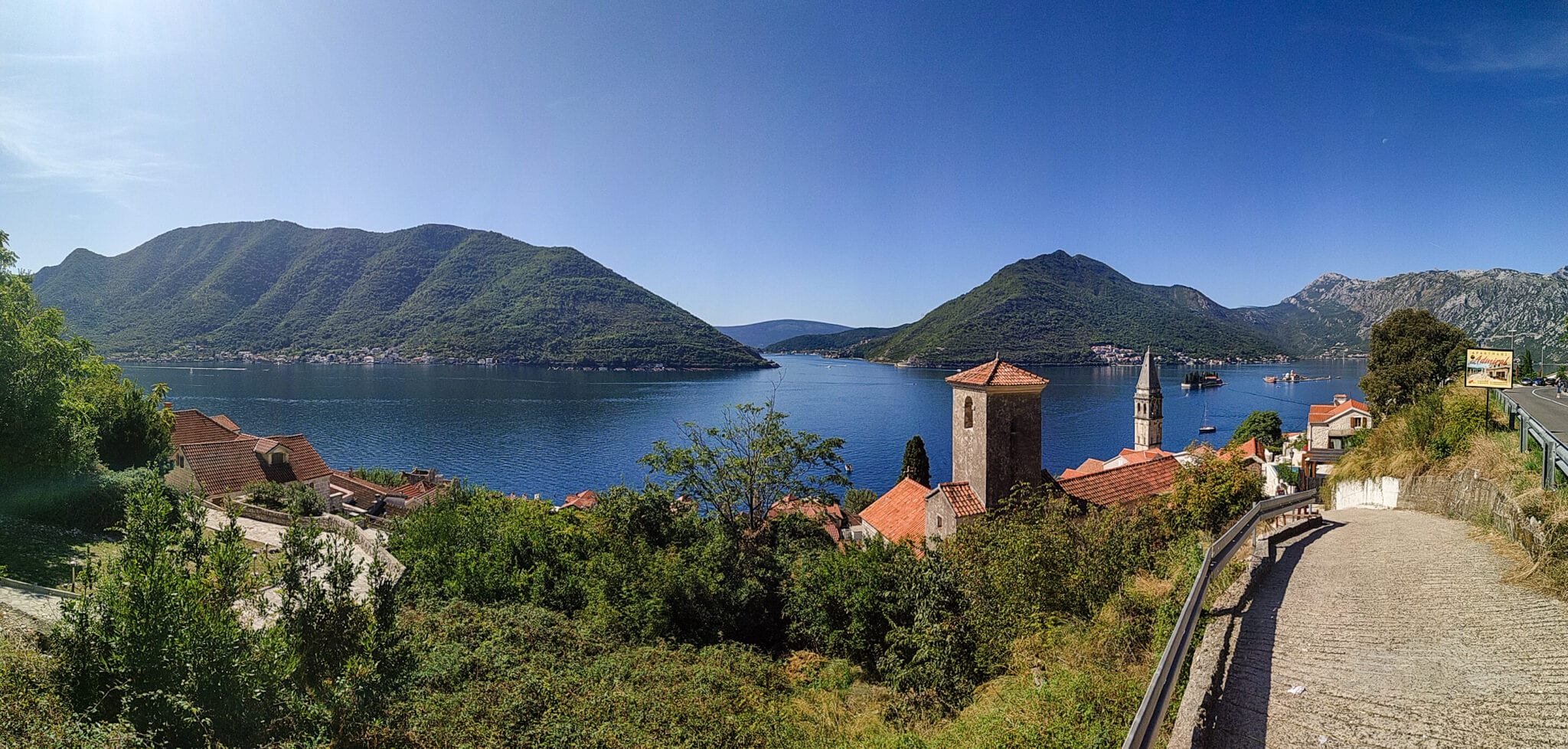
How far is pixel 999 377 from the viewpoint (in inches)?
648

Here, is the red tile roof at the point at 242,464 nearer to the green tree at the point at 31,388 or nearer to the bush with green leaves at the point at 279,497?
the bush with green leaves at the point at 279,497

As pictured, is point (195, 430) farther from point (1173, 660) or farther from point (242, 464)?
point (1173, 660)

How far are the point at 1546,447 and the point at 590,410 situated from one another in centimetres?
8722

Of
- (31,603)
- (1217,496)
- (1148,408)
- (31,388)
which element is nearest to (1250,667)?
(1217,496)

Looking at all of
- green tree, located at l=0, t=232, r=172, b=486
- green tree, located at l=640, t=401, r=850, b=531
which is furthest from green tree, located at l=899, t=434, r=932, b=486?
green tree, located at l=0, t=232, r=172, b=486

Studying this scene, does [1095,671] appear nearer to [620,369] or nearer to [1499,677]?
[1499,677]

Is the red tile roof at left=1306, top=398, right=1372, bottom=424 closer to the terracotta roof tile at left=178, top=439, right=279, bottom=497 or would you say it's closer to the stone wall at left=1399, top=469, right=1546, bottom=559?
the stone wall at left=1399, top=469, right=1546, bottom=559

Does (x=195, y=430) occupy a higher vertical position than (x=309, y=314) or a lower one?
lower

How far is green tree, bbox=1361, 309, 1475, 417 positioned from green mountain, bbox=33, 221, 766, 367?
149705 mm

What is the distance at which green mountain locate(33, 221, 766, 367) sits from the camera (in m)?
158

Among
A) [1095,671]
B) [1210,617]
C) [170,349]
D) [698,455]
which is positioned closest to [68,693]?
[1095,671]

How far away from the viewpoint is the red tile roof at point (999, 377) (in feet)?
53.5

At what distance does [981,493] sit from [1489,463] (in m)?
9.21

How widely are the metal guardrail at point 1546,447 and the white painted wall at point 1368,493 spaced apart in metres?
1.96
